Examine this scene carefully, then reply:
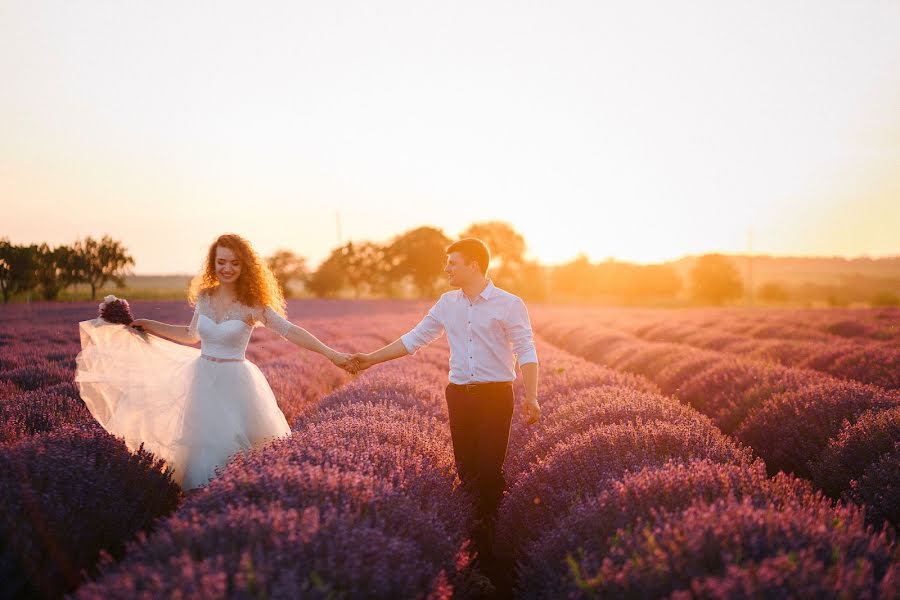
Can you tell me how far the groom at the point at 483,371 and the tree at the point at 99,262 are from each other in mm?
4929

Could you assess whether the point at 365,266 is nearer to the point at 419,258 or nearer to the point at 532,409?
the point at 419,258

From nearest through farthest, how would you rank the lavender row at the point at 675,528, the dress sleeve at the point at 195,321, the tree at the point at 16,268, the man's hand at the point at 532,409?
the lavender row at the point at 675,528, the man's hand at the point at 532,409, the dress sleeve at the point at 195,321, the tree at the point at 16,268

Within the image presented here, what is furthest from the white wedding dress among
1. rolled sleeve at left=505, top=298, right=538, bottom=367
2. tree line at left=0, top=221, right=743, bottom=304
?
tree line at left=0, top=221, right=743, bottom=304

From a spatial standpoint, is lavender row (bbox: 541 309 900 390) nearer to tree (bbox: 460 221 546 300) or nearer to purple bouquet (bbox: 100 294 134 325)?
purple bouquet (bbox: 100 294 134 325)

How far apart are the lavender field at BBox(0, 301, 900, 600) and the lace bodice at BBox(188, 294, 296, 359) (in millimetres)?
750

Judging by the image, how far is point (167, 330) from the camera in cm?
370

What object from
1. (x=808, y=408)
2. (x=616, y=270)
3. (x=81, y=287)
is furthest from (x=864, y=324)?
(x=616, y=270)

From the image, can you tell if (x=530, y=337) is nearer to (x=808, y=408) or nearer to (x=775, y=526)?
(x=775, y=526)

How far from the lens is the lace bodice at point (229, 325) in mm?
3293

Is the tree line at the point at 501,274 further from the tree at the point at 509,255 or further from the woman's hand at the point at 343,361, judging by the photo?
the woman's hand at the point at 343,361

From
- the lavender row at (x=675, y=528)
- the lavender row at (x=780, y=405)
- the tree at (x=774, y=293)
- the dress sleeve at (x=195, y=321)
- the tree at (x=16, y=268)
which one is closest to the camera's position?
the lavender row at (x=675, y=528)

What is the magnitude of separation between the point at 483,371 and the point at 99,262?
568 cm

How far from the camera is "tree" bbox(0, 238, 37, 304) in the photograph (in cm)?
582

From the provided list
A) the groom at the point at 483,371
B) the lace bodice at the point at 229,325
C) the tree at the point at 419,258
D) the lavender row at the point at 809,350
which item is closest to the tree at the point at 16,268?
the lace bodice at the point at 229,325
